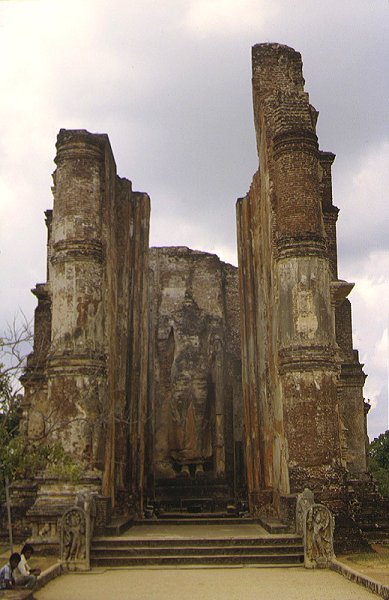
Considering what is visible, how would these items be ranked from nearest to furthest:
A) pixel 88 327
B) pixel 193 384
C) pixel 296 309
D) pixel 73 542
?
pixel 73 542
pixel 296 309
pixel 88 327
pixel 193 384

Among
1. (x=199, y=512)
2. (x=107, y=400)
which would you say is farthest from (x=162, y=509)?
(x=107, y=400)

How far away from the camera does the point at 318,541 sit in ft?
34.6

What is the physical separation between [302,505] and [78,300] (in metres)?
5.05

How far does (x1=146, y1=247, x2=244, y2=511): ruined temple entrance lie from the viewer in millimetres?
20031

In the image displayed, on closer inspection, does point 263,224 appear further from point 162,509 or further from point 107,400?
point 162,509

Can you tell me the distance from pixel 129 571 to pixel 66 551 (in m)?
0.92

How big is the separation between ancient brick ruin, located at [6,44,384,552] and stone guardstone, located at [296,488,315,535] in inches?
20.0

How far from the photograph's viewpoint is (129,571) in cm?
1032

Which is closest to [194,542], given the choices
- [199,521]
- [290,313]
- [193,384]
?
[290,313]

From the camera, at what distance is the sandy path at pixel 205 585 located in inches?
316

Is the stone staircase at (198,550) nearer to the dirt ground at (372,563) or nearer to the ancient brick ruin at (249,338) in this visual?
the dirt ground at (372,563)

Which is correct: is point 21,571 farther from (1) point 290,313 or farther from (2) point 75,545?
(1) point 290,313

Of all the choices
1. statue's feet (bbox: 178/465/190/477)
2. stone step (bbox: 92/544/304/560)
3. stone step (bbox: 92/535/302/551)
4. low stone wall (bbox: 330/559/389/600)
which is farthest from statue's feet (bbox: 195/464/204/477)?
low stone wall (bbox: 330/559/389/600)

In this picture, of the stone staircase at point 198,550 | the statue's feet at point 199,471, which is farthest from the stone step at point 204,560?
the statue's feet at point 199,471
